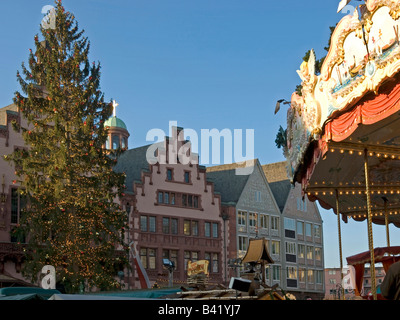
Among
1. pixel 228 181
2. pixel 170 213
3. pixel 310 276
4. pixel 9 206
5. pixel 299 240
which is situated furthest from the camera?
pixel 310 276

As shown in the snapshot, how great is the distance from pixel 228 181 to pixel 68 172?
2959 centimetres

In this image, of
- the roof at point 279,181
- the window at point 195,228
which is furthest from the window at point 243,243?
the roof at point 279,181

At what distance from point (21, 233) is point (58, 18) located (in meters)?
12.2

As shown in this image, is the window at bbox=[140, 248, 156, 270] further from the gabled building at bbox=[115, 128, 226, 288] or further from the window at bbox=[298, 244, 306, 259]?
the window at bbox=[298, 244, 306, 259]

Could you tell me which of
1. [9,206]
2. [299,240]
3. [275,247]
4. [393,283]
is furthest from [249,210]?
[393,283]

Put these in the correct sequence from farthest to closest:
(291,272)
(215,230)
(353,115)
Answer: (291,272) < (215,230) < (353,115)

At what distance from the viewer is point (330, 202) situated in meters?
26.3

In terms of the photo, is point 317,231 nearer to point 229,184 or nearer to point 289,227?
point 289,227

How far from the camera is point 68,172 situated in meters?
35.6

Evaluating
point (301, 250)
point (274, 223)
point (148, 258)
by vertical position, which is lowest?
point (148, 258)

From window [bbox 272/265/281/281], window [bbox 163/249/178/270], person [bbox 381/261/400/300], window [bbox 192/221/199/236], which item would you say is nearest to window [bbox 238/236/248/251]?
window [bbox 272/265/281/281]

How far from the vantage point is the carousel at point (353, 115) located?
45.4 ft
